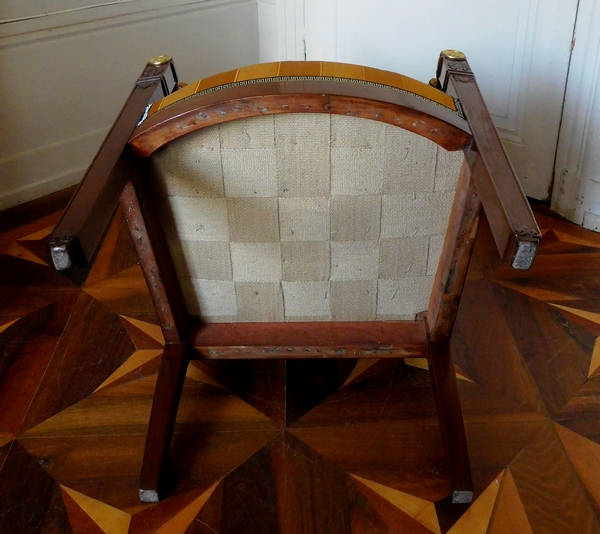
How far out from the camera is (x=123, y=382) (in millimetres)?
1260

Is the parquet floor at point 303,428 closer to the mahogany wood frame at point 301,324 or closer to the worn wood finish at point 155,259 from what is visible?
the mahogany wood frame at point 301,324

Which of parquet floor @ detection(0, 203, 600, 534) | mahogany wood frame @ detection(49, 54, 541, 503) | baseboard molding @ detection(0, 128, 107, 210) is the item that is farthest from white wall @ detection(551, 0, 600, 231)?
baseboard molding @ detection(0, 128, 107, 210)

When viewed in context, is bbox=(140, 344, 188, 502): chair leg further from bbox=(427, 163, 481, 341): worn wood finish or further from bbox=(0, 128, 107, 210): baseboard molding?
bbox=(0, 128, 107, 210): baseboard molding

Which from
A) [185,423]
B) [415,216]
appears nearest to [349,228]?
[415,216]

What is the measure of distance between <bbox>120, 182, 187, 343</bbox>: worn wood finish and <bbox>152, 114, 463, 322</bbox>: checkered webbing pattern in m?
0.02

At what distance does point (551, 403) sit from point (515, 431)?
112 millimetres

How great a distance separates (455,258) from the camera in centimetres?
96

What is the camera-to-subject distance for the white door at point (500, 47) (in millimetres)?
1625

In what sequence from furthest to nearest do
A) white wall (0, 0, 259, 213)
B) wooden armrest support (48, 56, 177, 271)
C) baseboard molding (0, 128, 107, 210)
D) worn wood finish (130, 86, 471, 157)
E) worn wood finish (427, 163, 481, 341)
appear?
baseboard molding (0, 128, 107, 210) < white wall (0, 0, 259, 213) < worn wood finish (427, 163, 481, 341) < worn wood finish (130, 86, 471, 157) < wooden armrest support (48, 56, 177, 271)

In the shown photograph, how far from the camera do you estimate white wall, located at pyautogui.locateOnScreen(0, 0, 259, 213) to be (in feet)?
5.77

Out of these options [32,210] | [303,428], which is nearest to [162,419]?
[303,428]

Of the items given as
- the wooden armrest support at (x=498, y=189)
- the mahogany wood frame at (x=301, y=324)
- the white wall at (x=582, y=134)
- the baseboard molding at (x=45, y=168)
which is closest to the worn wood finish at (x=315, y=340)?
the mahogany wood frame at (x=301, y=324)

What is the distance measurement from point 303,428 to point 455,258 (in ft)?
1.38

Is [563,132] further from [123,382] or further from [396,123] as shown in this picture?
[123,382]
